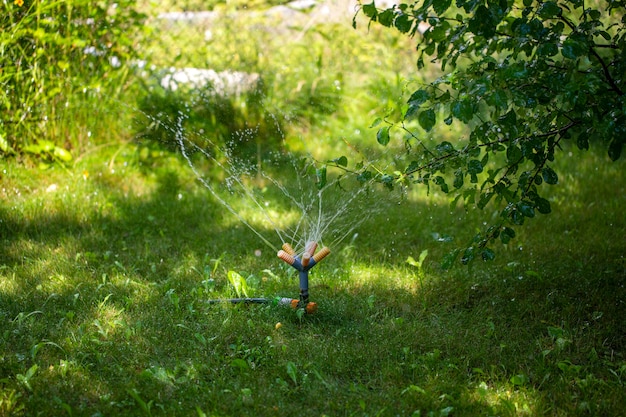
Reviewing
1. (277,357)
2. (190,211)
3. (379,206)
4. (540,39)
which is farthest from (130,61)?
(540,39)

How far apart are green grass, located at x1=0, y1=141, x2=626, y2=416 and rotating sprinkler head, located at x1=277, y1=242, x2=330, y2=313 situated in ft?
0.24

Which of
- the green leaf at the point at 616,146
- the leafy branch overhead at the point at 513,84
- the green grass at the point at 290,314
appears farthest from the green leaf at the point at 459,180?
the green leaf at the point at 616,146

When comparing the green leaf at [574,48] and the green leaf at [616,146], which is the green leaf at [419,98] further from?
the green leaf at [616,146]

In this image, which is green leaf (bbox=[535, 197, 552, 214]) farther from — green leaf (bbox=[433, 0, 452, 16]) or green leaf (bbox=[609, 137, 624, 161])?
green leaf (bbox=[433, 0, 452, 16])

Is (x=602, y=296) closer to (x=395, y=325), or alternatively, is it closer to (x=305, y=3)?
(x=395, y=325)

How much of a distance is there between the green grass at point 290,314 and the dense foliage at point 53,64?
0.95 ft

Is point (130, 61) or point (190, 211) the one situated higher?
point (130, 61)

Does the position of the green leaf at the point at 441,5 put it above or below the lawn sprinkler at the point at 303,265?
above

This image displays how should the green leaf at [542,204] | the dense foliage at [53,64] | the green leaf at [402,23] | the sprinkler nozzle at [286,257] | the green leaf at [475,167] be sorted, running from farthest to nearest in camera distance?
the dense foliage at [53,64] < the sprinkler nozzle at [286,257] < the green leaf at [542,204] < the green leaf at [475,167] < the green leaf at [402,23]

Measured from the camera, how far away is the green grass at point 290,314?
2322mm

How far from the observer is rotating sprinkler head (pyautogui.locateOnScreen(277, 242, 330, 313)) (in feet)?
8.95

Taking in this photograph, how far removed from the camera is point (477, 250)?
2.73 metres

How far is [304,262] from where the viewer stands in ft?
8.95

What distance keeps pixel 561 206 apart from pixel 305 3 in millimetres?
3309
